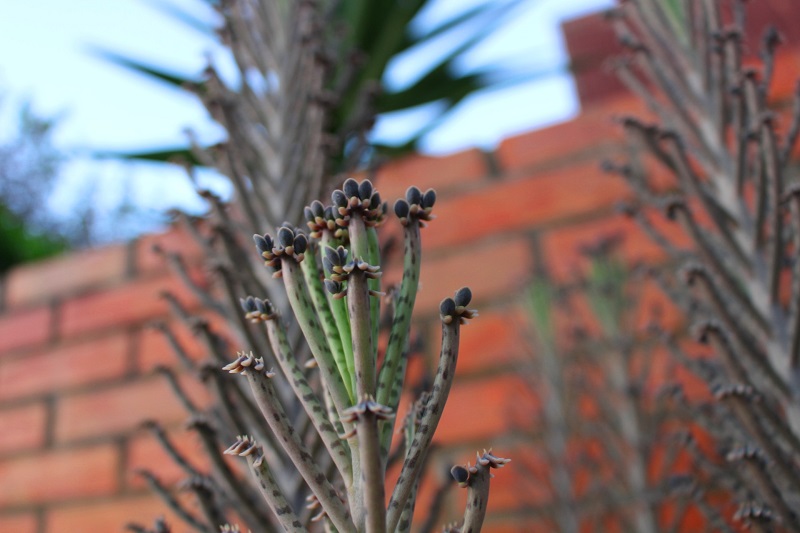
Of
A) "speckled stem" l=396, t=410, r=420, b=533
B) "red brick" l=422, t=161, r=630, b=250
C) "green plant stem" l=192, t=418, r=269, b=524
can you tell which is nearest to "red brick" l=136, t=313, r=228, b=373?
"red brick" l=422, t=161, r=630, b=250

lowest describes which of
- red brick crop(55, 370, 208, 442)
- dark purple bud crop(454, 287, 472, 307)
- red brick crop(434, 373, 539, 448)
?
red brick crop(434, 373, 539, 448)

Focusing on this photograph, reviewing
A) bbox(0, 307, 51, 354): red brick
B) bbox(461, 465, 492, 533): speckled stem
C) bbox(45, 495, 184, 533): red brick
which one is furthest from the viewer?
bbox(0, 307, 51, 354): red brick

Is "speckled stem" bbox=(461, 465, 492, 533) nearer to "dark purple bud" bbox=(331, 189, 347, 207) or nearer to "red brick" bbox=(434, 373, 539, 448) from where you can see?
"dark purple bud" bbox=(331, 189, 347, 207)

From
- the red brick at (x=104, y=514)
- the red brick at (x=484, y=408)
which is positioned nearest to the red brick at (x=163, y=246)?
the red brick at (x=104, y=514)

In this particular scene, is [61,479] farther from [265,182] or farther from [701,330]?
[701,330]

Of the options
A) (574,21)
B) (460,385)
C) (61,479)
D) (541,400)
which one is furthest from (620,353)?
(61,479)
